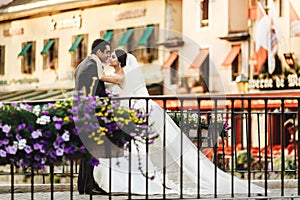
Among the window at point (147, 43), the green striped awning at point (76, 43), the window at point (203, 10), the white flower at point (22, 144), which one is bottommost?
the white flower at point (22, 144)

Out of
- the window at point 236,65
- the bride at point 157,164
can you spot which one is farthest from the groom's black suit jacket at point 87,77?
the window at point 236,65

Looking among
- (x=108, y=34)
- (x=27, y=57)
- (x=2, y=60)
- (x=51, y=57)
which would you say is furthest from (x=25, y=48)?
(x=108, y=34)

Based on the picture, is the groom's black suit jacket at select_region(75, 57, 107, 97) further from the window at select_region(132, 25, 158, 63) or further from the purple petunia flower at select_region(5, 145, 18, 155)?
the window at select_region(132, 25, 158, 63)

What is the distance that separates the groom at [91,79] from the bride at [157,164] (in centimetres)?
12

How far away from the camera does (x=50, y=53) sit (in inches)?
2157

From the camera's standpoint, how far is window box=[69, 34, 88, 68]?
5200 cm

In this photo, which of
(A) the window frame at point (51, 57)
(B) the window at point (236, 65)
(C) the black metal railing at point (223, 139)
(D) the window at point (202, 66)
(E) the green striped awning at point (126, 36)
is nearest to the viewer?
(C) the black metal railing at point (223, 139)

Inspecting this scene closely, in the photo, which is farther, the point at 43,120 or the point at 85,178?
the point at 85,178

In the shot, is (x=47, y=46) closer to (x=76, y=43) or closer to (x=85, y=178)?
(x=76, y=43)

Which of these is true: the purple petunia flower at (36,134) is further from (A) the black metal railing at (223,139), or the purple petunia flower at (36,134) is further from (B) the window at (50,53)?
(B) the window at (50,53)

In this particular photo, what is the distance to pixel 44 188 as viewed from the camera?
48.3ft

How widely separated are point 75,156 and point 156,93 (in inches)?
1399

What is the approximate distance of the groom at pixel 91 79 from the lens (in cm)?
1284

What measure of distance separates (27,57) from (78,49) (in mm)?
4754
